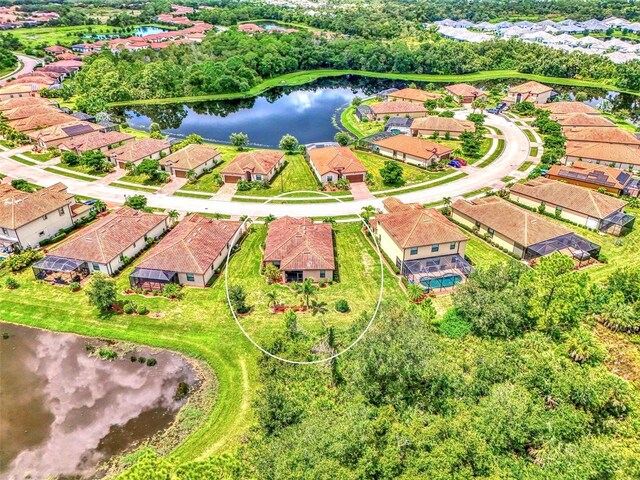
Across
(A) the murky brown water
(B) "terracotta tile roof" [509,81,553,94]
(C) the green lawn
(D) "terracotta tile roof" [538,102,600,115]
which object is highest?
(B) "terracotta tile roof" [509,81,553,94]

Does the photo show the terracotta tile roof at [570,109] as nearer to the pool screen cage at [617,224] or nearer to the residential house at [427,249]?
the pool screen cage at [617,224]

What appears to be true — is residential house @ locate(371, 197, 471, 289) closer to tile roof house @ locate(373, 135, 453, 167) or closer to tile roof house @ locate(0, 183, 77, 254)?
tile roof house @ locate(373, 135, 453, 167)

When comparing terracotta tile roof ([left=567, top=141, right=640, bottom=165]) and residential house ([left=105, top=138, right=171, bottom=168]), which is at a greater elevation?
terracotta tile roof ([left=567, top=141, right=640, bottom=165])

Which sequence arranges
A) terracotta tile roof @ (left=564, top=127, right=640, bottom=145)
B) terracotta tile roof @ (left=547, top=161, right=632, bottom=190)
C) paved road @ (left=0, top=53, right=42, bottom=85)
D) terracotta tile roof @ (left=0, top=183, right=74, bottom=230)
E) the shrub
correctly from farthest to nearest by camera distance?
paved road @ (left=0, top=53, right=42, bottom=85) → terracotta tile roof @ (left=564, top=127, right=640, bottom=145) → terracotta tile roof @ (left=547, top=161, right=632, bottom=190) → terracotta tile roof @ (left=0, top=183, right=74, bottom=230) → the shrub

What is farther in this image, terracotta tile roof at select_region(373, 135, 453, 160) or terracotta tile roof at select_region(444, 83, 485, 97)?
terracotta tile roof at select_region(444, 83, 485, 97)

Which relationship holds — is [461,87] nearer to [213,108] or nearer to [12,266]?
[213,108]

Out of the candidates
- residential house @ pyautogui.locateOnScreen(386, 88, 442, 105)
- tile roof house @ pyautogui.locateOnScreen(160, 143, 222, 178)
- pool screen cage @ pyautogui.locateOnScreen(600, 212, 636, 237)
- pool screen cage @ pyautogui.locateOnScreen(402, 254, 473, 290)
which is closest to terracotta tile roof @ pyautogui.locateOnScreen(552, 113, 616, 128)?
residential house @ pyautogui.locateOnScreen(386, 88, 442, 105)

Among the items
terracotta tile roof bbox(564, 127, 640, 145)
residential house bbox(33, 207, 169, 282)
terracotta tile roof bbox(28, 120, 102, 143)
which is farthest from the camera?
terracotta tile roof bbox(28, 120, 102, 143)

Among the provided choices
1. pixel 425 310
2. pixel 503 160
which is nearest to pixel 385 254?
pixel 425 310
